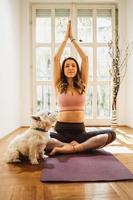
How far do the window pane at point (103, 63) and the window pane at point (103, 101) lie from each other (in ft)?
0.72

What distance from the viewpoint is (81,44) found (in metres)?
5.88

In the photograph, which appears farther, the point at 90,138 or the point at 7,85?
the point at 7,85

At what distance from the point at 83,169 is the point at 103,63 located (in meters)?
3.82

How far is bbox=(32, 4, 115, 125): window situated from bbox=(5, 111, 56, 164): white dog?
314 centimetres

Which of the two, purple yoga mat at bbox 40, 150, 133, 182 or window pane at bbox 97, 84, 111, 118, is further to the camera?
window pane at bbox 97, 84, 111, 118

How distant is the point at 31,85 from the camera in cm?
581

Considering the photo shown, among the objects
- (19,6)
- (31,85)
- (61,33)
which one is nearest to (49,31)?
(61,33)

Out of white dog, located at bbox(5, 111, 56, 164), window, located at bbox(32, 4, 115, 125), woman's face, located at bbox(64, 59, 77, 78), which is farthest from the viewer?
window, located at bbox(32, 4, 115, 125)

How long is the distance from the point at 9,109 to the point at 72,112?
1.82 m

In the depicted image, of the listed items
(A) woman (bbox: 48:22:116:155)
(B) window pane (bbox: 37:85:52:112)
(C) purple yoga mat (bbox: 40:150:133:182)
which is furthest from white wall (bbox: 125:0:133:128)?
(C) purple yoga mat (bbox: 40:150:133:182)

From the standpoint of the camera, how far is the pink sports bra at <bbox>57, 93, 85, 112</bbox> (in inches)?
123

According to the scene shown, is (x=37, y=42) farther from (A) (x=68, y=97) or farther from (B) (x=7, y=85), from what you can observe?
(A) (x=68, y=97)

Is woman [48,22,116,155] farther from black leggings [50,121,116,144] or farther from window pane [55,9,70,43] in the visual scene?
window pane [55,9,70,43]

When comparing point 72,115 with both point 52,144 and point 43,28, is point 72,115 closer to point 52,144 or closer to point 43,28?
point 52,144
